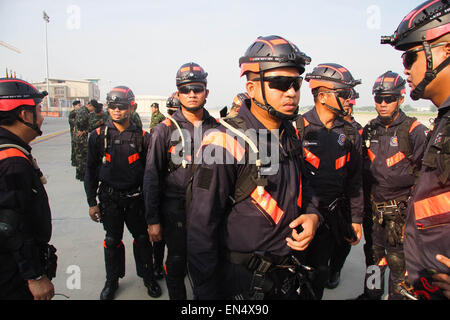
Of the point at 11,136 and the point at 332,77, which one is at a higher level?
the point at 332,77

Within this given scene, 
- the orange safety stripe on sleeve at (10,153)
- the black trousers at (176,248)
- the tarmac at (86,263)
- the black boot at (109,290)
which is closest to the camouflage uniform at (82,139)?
the tarmac at (86,263)

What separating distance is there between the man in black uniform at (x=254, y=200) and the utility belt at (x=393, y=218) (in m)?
2.04

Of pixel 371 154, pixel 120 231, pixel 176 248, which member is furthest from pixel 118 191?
pixel 371 154

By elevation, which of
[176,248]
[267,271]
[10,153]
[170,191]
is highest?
[10,153]

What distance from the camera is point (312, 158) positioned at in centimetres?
303

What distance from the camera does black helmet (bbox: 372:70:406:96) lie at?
3.55 metres

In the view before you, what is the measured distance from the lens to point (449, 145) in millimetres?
1405

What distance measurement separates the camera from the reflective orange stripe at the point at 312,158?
118 inches

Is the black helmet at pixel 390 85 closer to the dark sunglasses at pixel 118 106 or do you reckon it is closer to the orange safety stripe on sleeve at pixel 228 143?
the orange safety stripe on sleeve at pixel 228 143

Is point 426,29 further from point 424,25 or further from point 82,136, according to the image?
point 82,136

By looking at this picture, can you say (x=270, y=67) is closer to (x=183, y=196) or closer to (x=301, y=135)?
(x=301, y=135)

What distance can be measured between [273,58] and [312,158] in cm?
162

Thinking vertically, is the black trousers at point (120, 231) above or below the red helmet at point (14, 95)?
below
